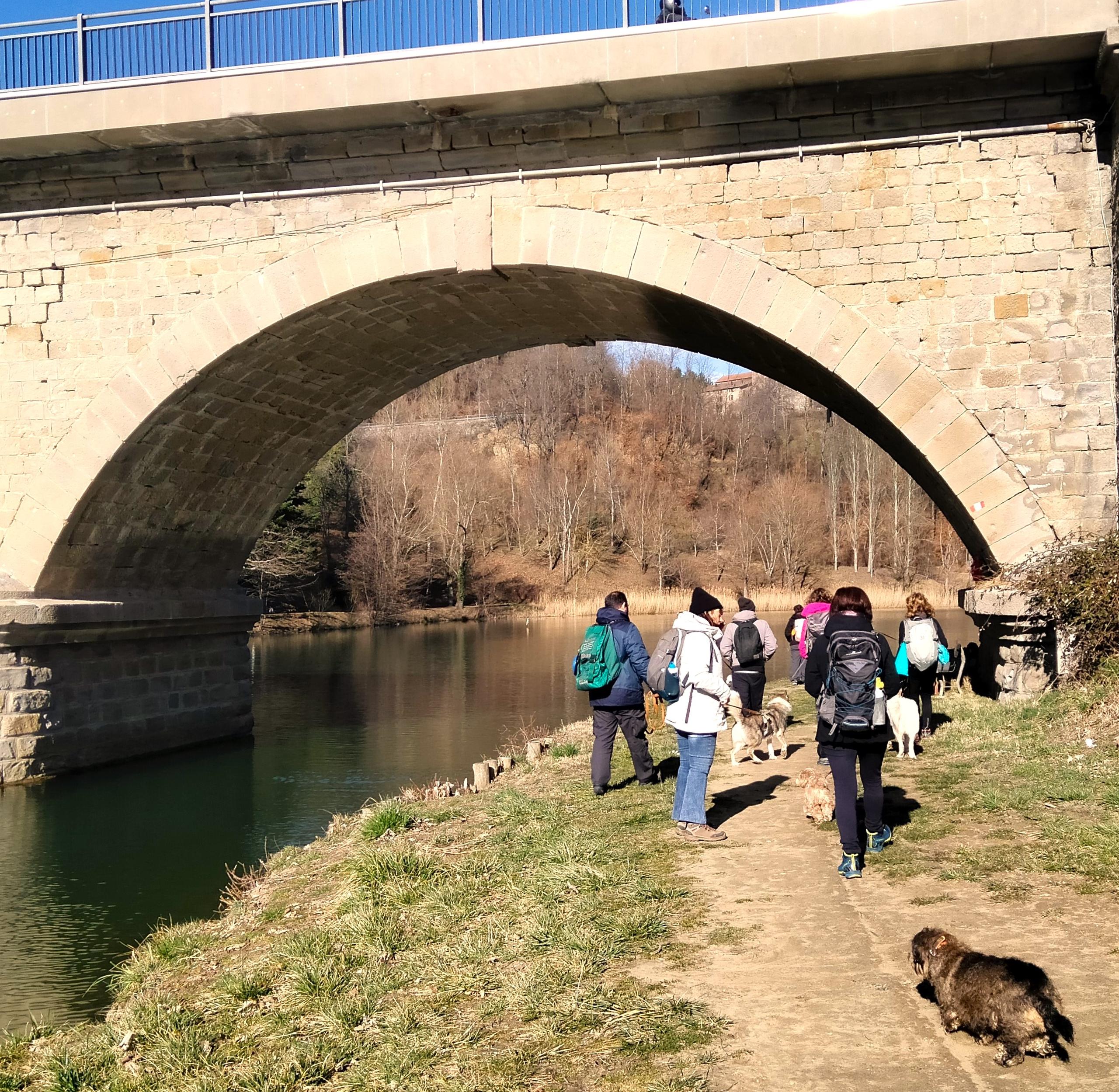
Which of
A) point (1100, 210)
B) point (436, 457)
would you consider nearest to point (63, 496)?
point (1100, 210)

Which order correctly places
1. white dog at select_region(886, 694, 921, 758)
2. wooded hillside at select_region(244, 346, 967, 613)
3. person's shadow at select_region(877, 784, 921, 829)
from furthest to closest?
1. wooded hillside at select_region(244, 346, 967, 613)
2. white dog at select_region(886, 694, 921, 758)
3. person's shadow at select_region(877, 784, 921, 829)

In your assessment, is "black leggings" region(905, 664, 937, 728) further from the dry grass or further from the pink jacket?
the dry grass

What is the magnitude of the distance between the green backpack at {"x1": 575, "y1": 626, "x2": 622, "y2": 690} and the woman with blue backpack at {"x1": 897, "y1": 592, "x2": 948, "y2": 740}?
230 cm

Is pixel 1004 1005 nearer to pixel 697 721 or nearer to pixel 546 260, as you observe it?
pixel 697 721

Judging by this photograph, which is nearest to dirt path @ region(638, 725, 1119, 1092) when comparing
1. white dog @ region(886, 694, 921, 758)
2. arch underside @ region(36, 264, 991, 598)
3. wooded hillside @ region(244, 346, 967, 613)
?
white dog @ region(886, 694, 921, 758)

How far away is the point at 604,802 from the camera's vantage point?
7.55m

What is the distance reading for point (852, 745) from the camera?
5.49m

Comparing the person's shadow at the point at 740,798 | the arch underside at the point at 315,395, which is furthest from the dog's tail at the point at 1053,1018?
the arch underside at the point at 315,395

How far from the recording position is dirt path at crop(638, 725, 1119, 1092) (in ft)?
10.9

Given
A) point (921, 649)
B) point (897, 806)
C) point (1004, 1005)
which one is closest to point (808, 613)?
point (921, 649)

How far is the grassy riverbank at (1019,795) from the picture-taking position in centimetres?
523

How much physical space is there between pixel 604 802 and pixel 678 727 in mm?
1455

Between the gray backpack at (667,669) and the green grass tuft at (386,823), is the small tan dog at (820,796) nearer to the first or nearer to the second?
the gray backpack at (667,669)

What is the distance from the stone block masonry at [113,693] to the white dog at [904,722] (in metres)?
8.59
